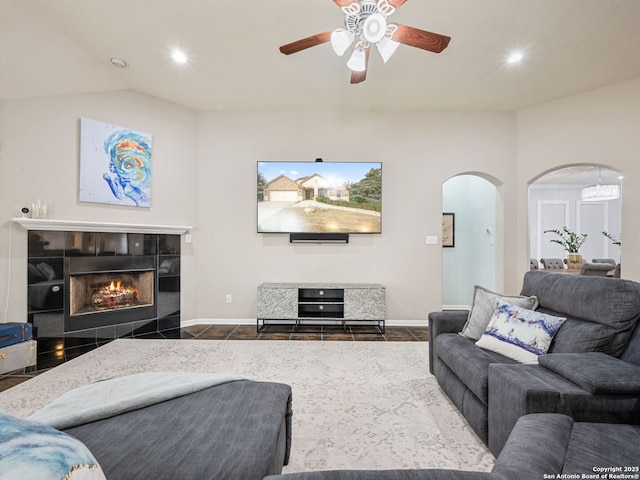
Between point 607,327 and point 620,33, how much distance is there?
283cm

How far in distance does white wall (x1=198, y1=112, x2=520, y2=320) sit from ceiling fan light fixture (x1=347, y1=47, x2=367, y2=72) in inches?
77.3

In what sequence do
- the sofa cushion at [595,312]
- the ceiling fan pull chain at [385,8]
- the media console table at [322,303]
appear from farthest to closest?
1. the media console table at [322,303]
2. the ceiling fan pull chain at [385,8]
3. the sofa cushion at [595,312]

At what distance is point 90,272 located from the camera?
3.47 m

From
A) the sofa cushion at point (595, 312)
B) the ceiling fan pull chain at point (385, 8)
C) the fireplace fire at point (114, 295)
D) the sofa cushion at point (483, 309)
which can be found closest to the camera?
the sofa cushion at point (595, 312)

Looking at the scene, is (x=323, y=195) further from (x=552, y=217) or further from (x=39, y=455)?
(x=552, y=217)

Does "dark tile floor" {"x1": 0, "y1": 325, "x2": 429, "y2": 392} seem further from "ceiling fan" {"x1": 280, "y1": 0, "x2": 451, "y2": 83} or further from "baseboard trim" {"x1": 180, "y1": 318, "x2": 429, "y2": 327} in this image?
"ceiling fan" {"x1": 280, "y1": 0, "x2": 451, "y2": 83}

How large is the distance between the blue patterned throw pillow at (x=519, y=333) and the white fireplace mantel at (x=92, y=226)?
373 cm

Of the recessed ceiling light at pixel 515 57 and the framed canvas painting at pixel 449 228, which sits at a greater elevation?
the recessed ceiling light at pixel 515 57

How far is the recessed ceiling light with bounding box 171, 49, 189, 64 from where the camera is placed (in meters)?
3.03

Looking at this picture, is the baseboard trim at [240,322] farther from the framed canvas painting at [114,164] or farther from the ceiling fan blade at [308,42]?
the ceiling fan blade at [308,42]

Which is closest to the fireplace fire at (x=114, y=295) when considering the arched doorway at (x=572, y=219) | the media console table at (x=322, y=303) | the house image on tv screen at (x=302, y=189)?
the media console table at (x=322, y=303)

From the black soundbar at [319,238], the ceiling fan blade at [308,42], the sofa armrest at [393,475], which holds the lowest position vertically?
the sofa armrest at [393,475]

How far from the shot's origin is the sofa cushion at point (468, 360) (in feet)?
5.55

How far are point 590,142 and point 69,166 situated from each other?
6.29 m
